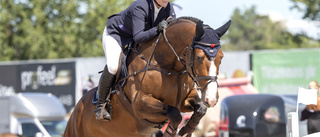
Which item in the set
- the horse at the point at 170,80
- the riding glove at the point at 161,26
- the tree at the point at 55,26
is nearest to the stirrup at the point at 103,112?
the horse at the point at 170,80

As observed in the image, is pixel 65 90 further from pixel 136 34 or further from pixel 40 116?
pixel 136 34

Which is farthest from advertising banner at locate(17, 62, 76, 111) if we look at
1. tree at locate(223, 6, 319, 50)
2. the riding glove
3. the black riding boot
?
tree at locate(223, 6, 319, 50)

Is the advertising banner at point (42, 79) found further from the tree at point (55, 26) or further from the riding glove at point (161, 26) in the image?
the riding glove at point (161, 26)

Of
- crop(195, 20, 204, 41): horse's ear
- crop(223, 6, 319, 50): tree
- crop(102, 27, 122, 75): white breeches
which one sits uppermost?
crop(195, 20, 204, 41): horse's ear

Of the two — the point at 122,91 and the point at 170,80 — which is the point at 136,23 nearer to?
the point at 170,80

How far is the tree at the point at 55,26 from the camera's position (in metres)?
25.2

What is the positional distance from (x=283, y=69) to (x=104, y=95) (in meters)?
10.6

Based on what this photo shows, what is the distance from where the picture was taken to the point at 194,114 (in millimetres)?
5270

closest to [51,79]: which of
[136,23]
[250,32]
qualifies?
[136,23]

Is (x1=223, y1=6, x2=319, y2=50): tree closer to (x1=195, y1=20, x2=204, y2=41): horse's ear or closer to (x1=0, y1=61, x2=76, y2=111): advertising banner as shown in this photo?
(x1=0, y1=61, x2=76, y2=111): advertising banner

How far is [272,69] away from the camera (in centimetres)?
1562

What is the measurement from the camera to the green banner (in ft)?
49.1

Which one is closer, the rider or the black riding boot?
the rider

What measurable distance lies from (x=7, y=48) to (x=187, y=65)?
915 inches
